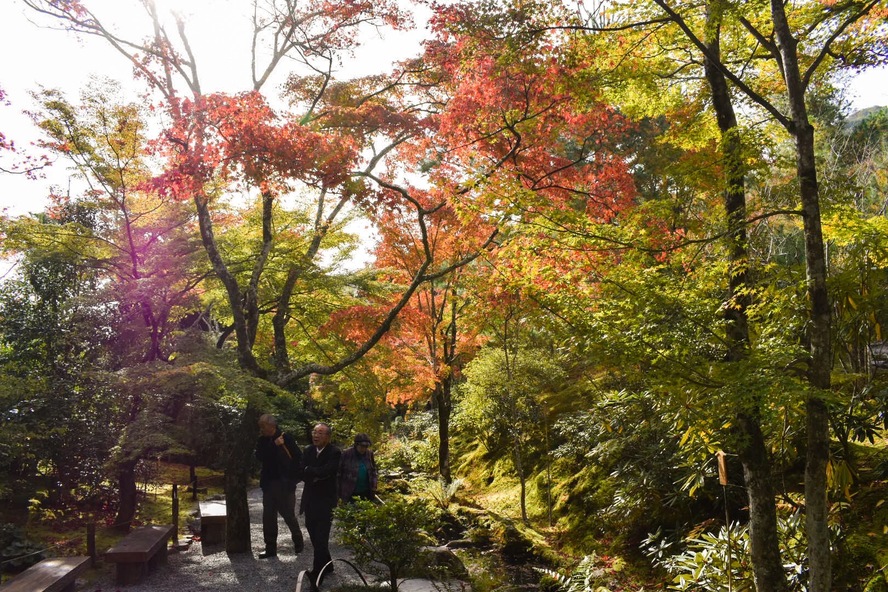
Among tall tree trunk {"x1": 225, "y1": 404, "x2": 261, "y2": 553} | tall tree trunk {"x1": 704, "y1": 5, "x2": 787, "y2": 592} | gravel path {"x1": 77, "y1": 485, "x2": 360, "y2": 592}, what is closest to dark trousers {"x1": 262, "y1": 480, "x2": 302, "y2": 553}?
gravel path {"x1": 77, "y1": 485, "x2": 360, "y2": 592}

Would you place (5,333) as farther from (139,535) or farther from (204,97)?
(204,97)

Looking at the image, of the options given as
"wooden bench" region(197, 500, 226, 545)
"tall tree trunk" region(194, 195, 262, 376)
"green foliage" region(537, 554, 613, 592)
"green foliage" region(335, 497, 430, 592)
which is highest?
"tall tree trunk" region(194, 195, 262, 376)

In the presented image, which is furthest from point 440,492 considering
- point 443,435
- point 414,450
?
point 414,450

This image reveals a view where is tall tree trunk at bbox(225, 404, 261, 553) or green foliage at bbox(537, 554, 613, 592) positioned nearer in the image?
green foliage at bbox(537, 554, 613, 592)

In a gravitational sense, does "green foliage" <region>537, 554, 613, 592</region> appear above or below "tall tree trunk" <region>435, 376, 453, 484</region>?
below

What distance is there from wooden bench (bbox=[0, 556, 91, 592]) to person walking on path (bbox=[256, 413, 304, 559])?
2.14 metres

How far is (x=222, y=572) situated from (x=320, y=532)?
189cm

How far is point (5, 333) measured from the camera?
372 inches

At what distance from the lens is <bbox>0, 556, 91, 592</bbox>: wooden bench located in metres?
5.35

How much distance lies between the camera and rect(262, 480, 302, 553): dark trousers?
7.68 metres

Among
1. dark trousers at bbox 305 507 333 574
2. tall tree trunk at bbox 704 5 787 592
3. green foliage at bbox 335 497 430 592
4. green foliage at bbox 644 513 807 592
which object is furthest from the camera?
dark trousers at bbox 305 507 333 574

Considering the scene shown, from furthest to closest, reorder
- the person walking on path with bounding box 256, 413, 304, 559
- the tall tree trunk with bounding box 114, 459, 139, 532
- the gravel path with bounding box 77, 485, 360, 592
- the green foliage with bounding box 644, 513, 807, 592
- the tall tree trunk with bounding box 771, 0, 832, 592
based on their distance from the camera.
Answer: the tall tree trunk with bounding box 114, 459, 139, 532, the person walking on path with bounding box 256, 413, 304, 559, the gravel path with bounding box 77, 485, 360, 592, the green foliage with bounding box 644, 513, 807, 592, the tall tree trunk with bounding box 771, 0, 832, 592

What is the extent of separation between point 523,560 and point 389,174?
23.9ft

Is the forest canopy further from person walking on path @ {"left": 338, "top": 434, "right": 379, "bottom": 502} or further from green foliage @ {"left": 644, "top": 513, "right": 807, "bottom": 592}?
person walking on path @ {"left": 338, "top": 434, "right": 379, "bottom": 502}
